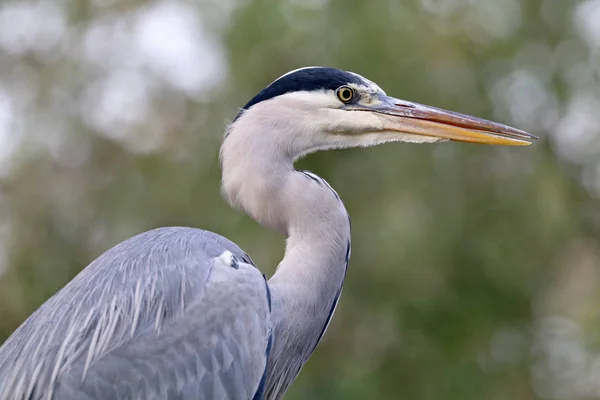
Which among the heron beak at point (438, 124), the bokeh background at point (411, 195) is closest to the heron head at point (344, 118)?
the heron beak at point (438, 124)

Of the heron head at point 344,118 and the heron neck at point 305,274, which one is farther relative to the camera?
the heron head at point 344,118

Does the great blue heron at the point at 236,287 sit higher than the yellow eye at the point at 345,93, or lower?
lower

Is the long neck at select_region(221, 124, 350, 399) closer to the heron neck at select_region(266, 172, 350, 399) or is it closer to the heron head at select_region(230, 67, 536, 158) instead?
the heron neck at select_region(266, 172, 350, 399)

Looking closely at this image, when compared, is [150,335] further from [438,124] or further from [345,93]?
[438,124]

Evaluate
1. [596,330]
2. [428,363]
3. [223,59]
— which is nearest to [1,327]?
[223,59]

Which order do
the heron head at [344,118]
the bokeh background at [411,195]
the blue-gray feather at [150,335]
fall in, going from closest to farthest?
1. the blue-gray feather at [150,335]
2. the heron head at [344,118]
3. the bokeh background at [411,195]

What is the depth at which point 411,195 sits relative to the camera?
6445mm

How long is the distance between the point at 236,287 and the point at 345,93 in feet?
2.96

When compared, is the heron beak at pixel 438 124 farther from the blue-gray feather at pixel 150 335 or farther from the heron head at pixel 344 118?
the blue-gray feather at pixel 150 335

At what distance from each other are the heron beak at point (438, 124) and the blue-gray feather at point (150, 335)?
818mm

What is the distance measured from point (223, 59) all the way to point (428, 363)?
119 inches

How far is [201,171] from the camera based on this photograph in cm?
702

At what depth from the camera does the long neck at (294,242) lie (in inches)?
114

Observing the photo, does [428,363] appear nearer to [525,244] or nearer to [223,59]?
[525,244]
